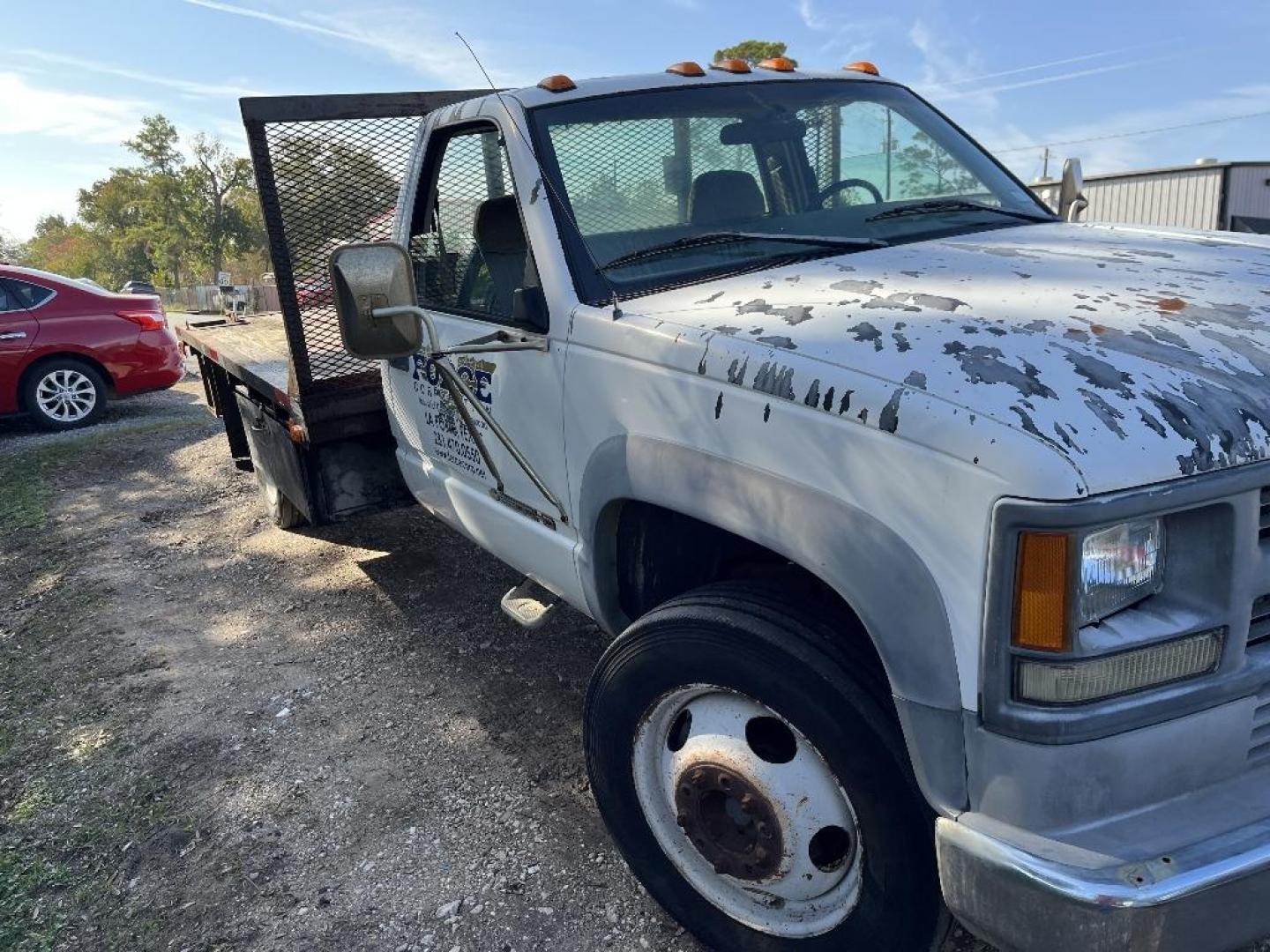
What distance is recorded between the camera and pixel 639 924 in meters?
2.56

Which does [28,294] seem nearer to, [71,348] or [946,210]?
[71,348]

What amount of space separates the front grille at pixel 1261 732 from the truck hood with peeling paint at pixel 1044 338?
449mm

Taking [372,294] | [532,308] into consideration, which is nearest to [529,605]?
[532,308]

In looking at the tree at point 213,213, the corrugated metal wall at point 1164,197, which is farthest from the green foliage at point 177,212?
the corrugated metal wall at point 1164,197

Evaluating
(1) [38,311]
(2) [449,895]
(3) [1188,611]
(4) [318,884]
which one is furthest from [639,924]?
(1) [38,311]

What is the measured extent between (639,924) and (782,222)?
2.00 meters

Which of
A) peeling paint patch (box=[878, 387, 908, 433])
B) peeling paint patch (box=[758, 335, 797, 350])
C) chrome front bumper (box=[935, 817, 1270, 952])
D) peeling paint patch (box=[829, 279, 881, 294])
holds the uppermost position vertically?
peeling paint patch (box=[829, 279, 881, 294])

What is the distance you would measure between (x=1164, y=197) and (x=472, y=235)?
21.5m

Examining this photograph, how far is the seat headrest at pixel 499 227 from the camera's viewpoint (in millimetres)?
2983

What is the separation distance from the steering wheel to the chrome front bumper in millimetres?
2121

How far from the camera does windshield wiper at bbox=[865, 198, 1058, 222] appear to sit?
300 centimetres

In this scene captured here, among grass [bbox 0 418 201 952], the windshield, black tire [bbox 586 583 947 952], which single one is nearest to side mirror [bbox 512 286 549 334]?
the windshield

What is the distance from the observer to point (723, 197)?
9.82ft

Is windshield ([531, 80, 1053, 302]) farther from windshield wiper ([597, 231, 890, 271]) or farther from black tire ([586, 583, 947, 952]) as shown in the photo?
black tire ([586, 583, 947, 952])
